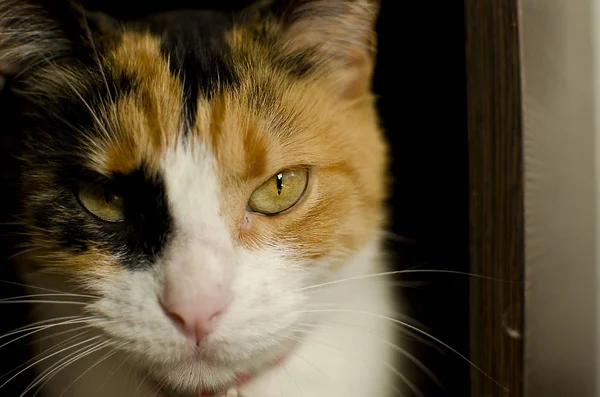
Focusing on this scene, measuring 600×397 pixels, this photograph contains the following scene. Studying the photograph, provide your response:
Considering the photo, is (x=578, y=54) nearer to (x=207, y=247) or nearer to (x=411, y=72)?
(x=411, y=72)

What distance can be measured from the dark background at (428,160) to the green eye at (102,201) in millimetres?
356

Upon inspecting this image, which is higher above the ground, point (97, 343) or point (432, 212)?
point (432, 212)

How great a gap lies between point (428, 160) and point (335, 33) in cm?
29

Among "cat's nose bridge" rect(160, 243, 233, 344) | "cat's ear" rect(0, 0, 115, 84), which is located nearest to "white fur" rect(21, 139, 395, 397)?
"cat's nose bridge" rect(160, 243, 233, 344)

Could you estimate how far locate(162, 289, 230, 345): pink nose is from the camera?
669mm

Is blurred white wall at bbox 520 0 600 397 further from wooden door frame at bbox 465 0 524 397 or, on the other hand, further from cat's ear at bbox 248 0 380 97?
cat's ear at bbox 248 0 380 97

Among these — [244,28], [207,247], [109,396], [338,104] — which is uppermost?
[244,28]

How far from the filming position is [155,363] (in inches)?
28.9

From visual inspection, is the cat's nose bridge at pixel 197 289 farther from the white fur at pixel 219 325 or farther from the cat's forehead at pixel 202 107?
the cat's forehead at pixel 202 107

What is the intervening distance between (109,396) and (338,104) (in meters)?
0.57

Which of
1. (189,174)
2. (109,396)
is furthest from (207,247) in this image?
(109,396)

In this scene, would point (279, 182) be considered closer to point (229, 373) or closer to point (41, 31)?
point (229, 373)

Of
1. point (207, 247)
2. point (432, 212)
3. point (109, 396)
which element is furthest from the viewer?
point (432, 212)

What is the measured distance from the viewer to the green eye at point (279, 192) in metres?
0.79
